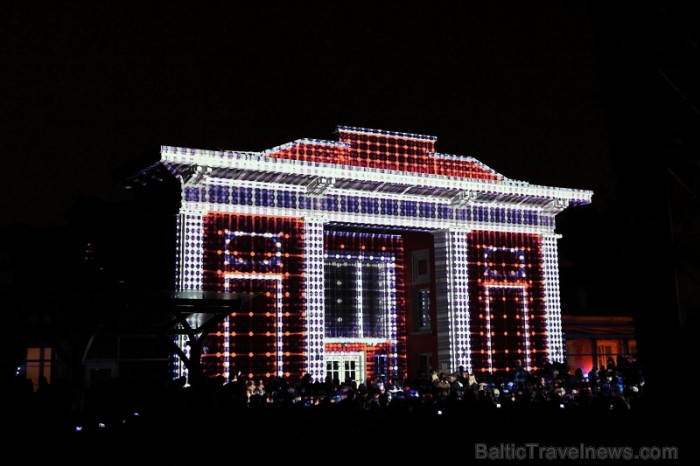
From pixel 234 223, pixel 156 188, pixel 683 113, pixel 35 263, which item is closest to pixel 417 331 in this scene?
pixel 234 223

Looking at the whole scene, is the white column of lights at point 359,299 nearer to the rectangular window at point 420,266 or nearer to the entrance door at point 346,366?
the entrance door at point 346,366

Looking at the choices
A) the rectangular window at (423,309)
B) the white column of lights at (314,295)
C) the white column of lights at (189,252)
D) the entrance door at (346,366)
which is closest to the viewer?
the white column of lights at (189,252)

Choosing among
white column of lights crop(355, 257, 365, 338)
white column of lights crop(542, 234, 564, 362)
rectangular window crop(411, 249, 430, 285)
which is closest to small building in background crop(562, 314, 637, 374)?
white column of lights crop(542, 234, 564, 362)

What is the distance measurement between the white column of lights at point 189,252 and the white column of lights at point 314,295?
177 inches

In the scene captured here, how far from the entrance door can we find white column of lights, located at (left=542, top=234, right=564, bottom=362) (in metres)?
8.84

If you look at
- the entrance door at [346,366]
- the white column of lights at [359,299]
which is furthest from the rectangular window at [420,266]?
the entrance door at [346,366]

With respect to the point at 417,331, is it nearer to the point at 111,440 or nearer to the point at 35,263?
the point at 35,263

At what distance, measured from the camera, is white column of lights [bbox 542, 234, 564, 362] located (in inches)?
1623

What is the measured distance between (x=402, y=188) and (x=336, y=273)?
15.7ft

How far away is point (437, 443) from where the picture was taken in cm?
1219

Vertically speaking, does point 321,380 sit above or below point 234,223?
below

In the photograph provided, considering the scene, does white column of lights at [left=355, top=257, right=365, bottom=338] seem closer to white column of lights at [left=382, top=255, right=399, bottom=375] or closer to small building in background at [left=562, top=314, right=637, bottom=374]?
white column of lights at [left=382, top=255, right=399, bottom=375]

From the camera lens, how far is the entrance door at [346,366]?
38562 millimetres

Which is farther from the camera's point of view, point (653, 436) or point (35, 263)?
point (35, 263)
